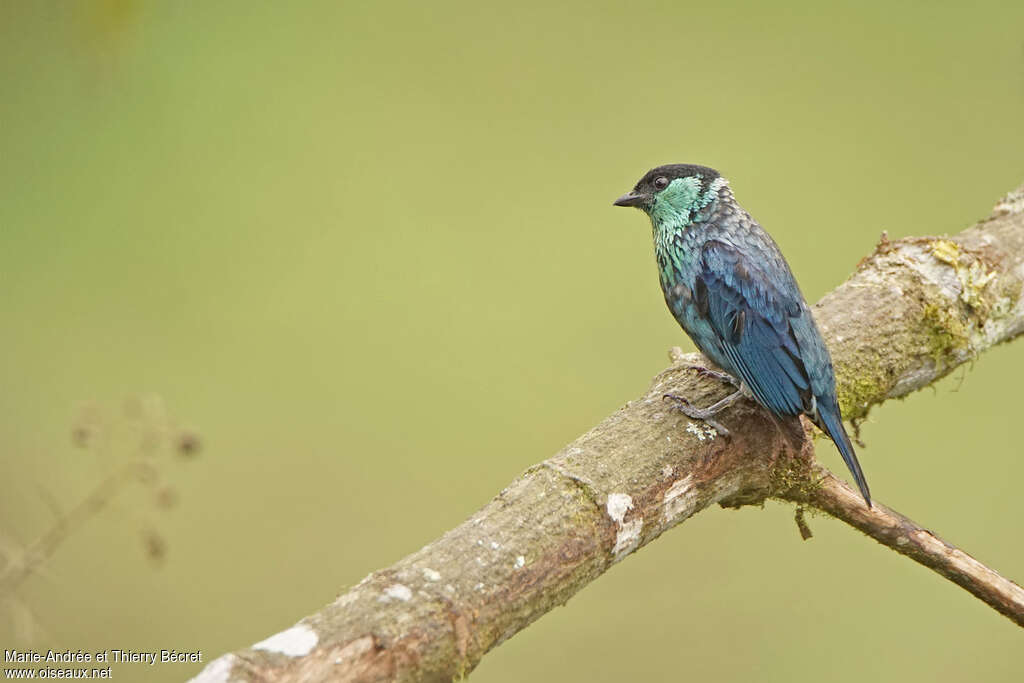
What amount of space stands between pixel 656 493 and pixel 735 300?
31.1 inches

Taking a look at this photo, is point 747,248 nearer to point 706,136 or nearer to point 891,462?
point 891,462

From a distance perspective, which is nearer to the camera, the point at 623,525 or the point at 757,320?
the point at 623,525

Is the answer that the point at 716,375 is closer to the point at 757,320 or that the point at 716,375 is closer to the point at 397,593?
the point at 757,320

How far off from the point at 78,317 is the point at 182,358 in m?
0.57

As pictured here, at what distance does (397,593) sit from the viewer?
7.13 feet

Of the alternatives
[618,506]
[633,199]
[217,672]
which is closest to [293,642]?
[217,672]

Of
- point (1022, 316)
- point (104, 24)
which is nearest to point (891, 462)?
point (1022, 316)

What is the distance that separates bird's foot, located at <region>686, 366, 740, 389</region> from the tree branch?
0.09 feet

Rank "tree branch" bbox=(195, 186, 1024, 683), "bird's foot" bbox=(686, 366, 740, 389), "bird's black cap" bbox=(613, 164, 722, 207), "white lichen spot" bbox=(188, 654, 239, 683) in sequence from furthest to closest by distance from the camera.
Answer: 1. "bird's black cap" bbox=(613, 164, 722, 207)
2. "bird's foot" bbox=(686, 366, 740, 389)
3. "tree branch" bbox=(195, 186, 1024, 683)
4. "white lichen spot" bbox=(188, 654, 239, 683)

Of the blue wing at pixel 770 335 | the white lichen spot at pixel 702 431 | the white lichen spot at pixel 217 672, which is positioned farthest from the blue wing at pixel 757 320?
the white lichen spot at pixel 217 672

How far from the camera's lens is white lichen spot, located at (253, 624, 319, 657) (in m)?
1.99

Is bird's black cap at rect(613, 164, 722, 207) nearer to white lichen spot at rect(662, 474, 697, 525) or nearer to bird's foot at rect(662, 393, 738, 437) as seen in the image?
bird's foot at rect(662, 393, 738, 437)

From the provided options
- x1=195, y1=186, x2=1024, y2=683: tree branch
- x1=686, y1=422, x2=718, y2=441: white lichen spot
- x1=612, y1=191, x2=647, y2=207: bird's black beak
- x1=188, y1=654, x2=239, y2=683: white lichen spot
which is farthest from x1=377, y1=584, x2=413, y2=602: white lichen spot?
x1=612, y1=191, x2=647, y2=207: bird's black beak

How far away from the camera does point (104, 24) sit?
2807 mm
